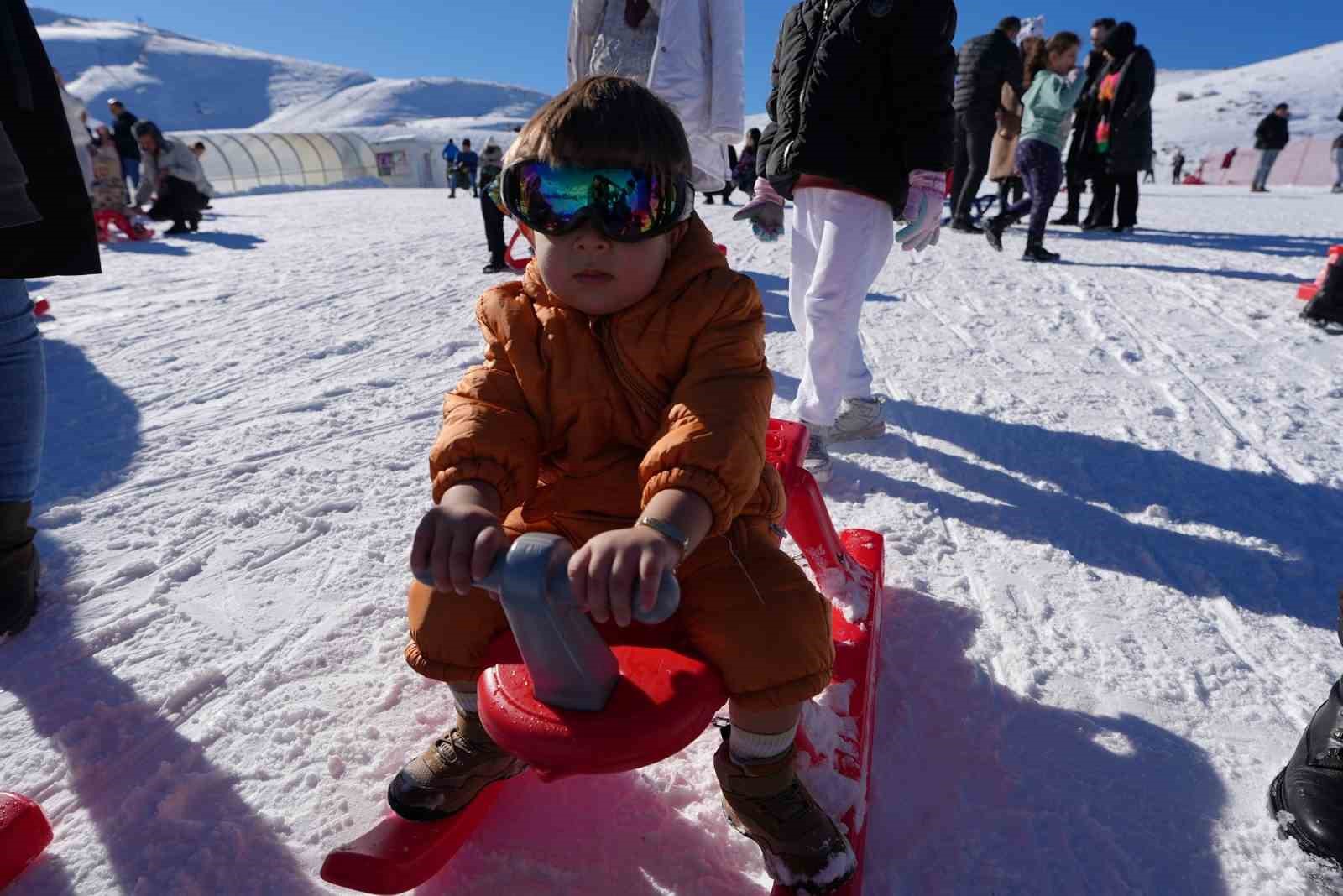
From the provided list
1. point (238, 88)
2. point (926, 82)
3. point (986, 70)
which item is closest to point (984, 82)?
point (986, 70)

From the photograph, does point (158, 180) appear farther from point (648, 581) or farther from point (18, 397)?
point (648, 581)

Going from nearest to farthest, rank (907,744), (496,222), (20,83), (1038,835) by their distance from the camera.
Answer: (1038,835)
(907,744)
(20,83)
(496,222)

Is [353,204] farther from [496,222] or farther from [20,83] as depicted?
[20,83]

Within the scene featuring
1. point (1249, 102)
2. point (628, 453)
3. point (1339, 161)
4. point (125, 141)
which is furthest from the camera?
point (1249, 102)

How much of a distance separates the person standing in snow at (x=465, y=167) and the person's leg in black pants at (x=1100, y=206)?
45.5 ft

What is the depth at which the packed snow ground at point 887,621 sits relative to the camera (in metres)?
1.29

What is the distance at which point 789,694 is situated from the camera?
3.51 ft

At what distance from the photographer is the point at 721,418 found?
46.5 inches

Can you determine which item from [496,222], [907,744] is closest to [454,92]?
[496,222]

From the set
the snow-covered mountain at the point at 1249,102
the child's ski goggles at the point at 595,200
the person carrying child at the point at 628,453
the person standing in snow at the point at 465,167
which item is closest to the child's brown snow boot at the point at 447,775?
the person carrying child at the point at 628,453

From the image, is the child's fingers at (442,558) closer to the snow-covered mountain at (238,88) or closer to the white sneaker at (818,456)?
the white sneaker at (818,456)

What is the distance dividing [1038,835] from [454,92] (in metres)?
105

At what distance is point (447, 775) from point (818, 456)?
67.8 inches

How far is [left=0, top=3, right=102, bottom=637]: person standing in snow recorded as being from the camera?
1.59 m
